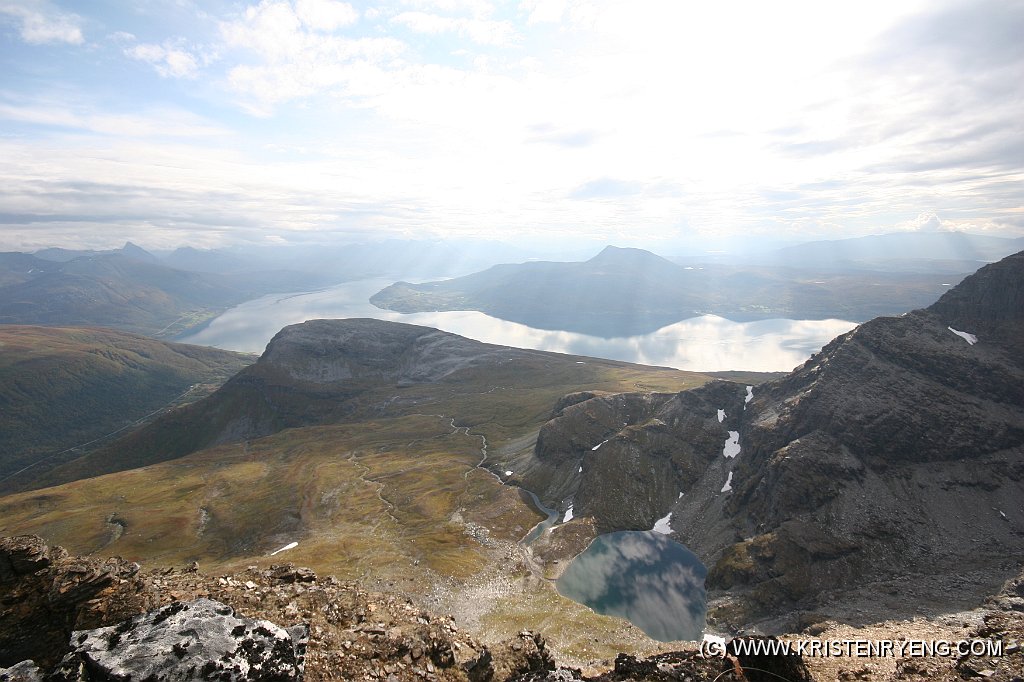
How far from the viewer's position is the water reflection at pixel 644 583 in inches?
2872

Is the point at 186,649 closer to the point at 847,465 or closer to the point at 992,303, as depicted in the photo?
the point at 847,465

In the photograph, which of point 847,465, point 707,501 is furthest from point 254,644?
point 707,501

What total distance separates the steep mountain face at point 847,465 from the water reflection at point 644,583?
3.58 metres

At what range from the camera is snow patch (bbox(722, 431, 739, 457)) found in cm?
11547

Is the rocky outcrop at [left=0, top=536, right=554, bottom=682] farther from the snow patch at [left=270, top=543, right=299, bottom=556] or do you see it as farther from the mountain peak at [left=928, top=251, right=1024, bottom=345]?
the mountain peak at [left=928, top=251, right=1024, bottom=345]

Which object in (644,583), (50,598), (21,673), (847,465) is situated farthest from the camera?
(847,465)

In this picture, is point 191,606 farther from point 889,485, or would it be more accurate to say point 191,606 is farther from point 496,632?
point 889,485

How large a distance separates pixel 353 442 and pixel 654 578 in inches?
4848

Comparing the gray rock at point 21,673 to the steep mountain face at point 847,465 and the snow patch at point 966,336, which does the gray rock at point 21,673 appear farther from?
the snow patch at point 966,336

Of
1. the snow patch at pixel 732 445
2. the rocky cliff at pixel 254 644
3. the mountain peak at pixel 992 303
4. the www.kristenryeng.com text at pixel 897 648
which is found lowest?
the snow patch at pixel 732 445

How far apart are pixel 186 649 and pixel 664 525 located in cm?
9457

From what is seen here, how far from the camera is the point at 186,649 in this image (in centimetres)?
2188

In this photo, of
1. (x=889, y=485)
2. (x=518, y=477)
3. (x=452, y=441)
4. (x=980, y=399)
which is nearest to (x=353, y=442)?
(x=452, y=441)

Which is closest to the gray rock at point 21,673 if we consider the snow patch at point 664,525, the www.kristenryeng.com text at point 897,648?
the www.kristenryeng.com text at point 897,648
